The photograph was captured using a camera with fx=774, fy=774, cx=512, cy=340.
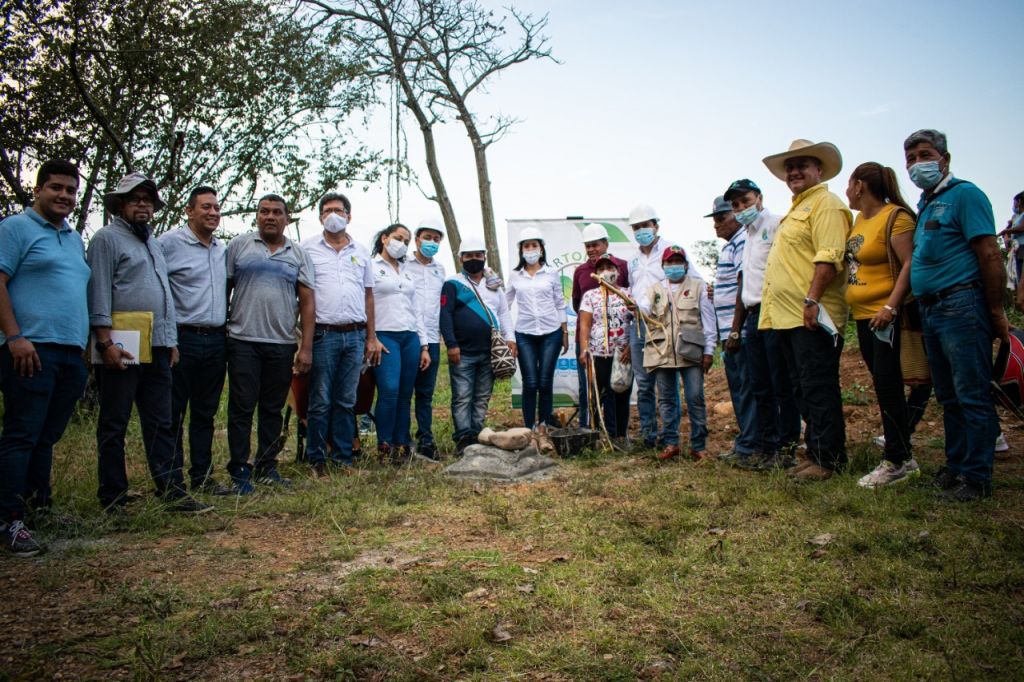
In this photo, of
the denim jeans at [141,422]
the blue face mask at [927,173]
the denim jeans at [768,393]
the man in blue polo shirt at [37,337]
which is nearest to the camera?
the man in blue polo shirt at [37,337]

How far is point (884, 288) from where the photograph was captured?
15.6ft

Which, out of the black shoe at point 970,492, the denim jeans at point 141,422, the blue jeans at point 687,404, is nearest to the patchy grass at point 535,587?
the black shoe at point 970,492

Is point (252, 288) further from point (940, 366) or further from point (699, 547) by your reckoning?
point (940, 366)

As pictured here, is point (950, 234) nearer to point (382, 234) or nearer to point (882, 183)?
point (882, 183)

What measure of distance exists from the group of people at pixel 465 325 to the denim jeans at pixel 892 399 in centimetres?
1

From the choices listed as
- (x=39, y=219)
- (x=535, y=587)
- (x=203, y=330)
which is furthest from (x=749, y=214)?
(x=39, y=219)

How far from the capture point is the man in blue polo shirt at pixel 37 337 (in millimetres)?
3924

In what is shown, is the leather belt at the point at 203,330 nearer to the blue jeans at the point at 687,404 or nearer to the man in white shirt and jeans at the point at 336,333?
the man in white shirt and jeans at the point at 336,333

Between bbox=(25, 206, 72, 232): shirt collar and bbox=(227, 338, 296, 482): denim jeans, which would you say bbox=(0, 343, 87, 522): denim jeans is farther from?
bbox=(227, 338, 296, 482): denim jeans

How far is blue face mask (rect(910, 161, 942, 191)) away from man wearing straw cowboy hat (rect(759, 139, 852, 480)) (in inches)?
24.7

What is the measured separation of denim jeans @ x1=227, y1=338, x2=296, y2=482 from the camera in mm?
5305

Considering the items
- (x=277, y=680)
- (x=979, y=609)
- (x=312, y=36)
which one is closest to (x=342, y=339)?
(x=277, y=680)

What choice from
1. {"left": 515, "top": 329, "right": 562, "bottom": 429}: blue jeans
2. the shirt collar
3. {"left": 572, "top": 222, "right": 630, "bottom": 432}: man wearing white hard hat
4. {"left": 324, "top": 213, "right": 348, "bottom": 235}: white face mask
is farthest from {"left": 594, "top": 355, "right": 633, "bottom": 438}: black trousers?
the shirt collar

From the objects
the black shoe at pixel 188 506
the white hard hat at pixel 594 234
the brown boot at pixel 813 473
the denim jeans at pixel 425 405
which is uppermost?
the white hard hat at pixel 594 234
